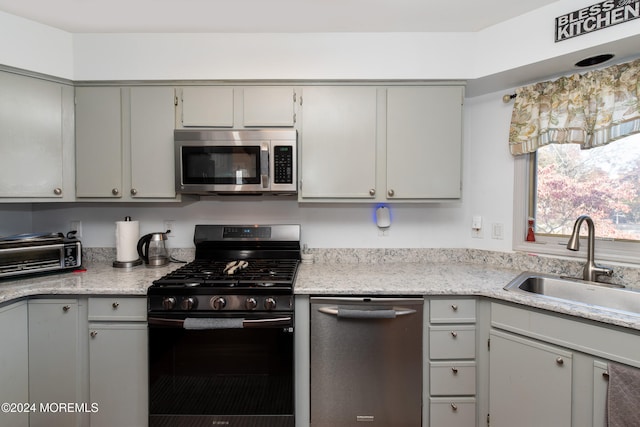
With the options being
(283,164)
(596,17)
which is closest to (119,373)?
(283,164)

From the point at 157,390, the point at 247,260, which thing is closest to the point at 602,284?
the point at 247,260

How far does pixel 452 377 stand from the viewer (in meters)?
1.65

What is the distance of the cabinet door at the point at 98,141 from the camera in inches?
78.2

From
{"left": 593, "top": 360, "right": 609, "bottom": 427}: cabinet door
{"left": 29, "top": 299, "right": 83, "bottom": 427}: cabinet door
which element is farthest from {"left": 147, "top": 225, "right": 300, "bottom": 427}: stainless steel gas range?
{"left": 593, "top": 360, "right": 609, "bottom": 427}: cabinet door

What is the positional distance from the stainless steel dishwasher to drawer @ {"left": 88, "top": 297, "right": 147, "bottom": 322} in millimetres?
1011

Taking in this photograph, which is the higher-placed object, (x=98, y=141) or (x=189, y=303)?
(x=98, y=141)

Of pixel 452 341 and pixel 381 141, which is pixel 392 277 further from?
pixel 381 141

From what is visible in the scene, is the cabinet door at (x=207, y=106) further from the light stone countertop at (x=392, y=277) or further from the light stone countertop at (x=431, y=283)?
the light stone countertop at (x=431, y=283)

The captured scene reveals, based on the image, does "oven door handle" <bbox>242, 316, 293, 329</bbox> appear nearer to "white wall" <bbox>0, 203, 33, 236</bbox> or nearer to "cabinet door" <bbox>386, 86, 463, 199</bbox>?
"cabinet door" <bbox>386, 86, 463, 199</bbox>

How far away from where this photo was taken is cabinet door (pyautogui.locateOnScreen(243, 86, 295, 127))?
1967mm

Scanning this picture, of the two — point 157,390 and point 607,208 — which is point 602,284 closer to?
point 607,208

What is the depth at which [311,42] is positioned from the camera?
197cm

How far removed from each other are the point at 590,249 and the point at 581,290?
0.25 meters

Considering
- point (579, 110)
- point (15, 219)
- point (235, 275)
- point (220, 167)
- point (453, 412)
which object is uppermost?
point (579, 110)
